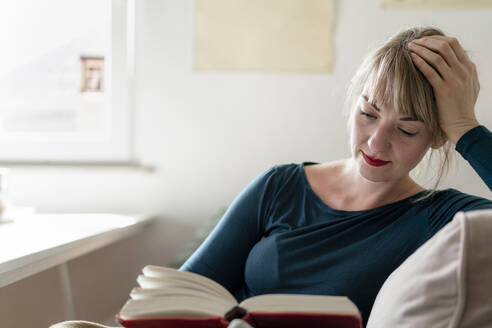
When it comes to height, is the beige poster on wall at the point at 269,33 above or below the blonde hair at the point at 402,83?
above

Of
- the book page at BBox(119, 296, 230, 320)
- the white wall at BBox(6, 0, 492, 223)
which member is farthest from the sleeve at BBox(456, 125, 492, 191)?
the white wall at BBox(6, 0, 492, 223)

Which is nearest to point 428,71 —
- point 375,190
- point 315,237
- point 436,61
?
point 436,61

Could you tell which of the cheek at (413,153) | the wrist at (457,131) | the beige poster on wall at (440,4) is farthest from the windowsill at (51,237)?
the beige poster on wall at (440,4)

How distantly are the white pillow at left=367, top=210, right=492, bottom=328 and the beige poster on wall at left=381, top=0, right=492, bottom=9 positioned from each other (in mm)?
1529

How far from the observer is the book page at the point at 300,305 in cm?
60

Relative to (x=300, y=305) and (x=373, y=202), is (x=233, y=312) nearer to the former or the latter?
(x=300, y=305)

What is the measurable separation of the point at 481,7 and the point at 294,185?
1.22m

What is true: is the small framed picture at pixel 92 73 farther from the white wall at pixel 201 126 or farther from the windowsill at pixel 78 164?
the windowsill at pixel 78 164

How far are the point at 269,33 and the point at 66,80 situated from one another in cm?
89

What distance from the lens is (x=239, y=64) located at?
6.45 ft

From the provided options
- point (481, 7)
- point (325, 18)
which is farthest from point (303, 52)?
point (481, 7)

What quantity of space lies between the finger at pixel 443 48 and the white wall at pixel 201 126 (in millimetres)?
913

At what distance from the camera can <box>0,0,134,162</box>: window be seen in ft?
6.64

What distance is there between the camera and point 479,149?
1041 mm
